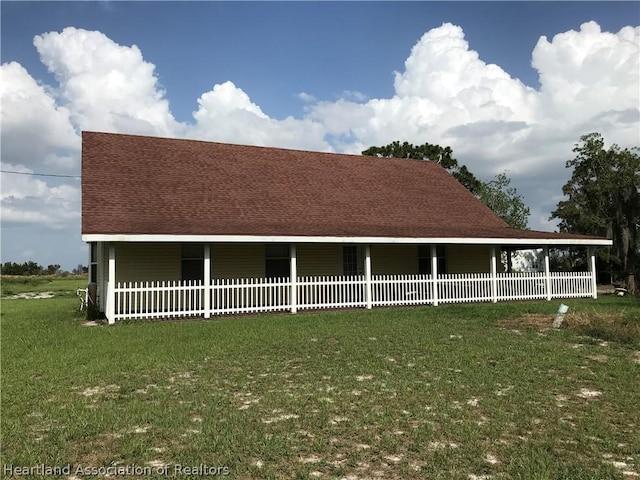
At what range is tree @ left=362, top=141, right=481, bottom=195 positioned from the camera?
1473 inches

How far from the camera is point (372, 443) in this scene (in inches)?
182

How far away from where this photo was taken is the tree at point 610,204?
28906mm

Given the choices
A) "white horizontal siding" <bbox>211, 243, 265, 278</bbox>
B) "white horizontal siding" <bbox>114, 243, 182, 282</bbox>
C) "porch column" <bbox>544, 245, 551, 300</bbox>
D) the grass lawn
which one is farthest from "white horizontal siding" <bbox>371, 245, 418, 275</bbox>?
the grass lawn

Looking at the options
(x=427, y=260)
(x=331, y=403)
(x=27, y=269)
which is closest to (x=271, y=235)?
(x=427, y=260)

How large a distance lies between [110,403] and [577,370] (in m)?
6.42

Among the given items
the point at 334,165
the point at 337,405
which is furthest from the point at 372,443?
the point at 334,165

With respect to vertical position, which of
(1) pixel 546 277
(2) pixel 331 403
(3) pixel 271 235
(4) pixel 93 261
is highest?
(3) pixel 271 235

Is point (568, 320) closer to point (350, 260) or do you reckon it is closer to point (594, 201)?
point (350, 260)

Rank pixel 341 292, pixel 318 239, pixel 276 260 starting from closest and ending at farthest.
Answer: pixel 318 239
pixel 341 292
pixel 276 260

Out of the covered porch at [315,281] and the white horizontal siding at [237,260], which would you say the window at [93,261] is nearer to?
the covered porch at [315,281]

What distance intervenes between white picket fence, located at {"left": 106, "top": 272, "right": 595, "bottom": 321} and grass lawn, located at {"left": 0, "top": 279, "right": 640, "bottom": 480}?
4.16 metres

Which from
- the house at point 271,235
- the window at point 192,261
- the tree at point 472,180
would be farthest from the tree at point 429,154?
the window at point 192,261

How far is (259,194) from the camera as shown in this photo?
18484mm

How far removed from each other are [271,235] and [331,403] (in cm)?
961
